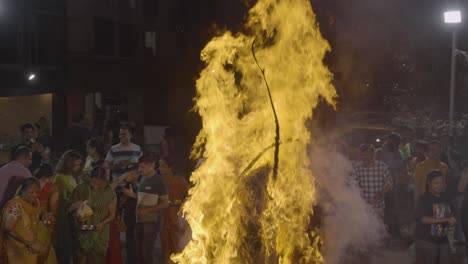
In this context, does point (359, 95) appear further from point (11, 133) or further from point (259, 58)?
point (259, 58)

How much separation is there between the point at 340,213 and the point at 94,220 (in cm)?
327

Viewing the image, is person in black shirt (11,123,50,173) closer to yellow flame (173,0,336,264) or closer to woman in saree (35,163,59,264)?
woman in saree (35,163,59,264)

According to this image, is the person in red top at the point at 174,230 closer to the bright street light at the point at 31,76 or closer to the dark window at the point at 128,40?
the bright street light at the point at 31,76

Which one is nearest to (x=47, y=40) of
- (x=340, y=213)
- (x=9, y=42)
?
(x=9, y=42)

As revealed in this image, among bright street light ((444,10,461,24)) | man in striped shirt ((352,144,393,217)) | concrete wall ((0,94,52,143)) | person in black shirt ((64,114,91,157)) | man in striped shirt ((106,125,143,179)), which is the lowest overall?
man in striped shirt ((352,144,393,217))

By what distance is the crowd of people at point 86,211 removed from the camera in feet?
23.6

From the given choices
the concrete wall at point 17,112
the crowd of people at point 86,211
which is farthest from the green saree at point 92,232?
the concrete wall at point 17,112

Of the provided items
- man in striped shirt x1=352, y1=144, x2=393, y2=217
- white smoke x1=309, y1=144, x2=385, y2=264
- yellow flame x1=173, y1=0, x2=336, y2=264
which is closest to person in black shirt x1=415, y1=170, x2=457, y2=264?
white smoke x1=309, y1=144, x2=385, y2=264

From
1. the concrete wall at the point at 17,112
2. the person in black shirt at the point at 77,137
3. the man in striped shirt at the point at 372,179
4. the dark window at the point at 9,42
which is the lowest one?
the man in striped shirt at the point at 372,179

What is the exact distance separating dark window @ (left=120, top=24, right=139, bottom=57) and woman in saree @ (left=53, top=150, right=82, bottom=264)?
12.7 meters

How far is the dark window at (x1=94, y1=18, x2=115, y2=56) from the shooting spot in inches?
753

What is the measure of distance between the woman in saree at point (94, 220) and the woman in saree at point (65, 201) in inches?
9.6

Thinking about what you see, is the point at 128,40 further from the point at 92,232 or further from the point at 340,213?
the point at 340,213

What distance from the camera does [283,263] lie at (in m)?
6.26
